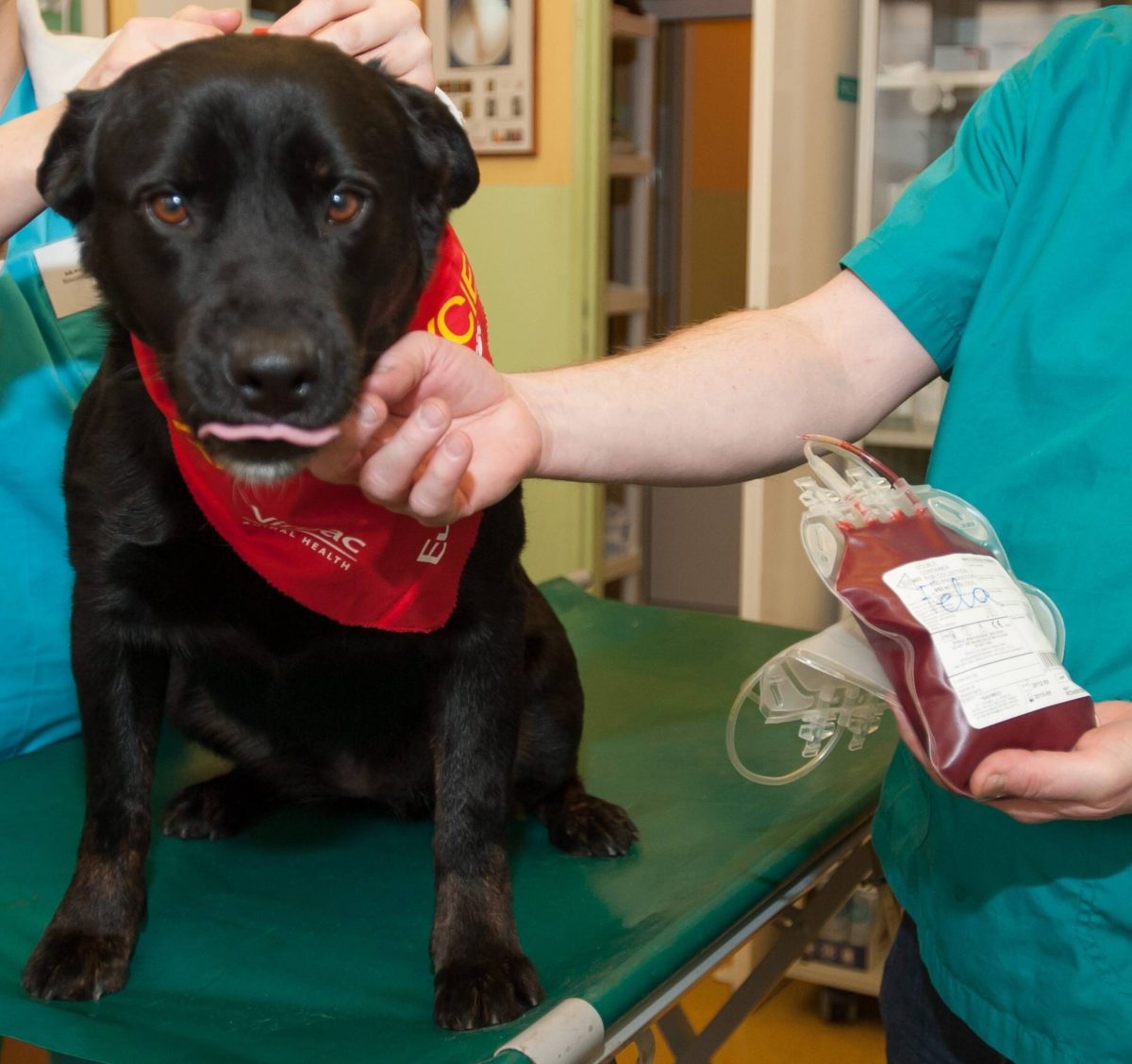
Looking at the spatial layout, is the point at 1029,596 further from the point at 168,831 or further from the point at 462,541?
the point at 168,831

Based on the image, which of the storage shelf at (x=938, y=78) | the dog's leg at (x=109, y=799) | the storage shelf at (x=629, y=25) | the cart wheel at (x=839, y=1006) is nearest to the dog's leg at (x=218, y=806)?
the dog's leg at (x=109, y=799)

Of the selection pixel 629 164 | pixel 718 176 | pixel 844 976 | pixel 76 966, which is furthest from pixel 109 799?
pixel 718 176

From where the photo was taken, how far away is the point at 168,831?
1361mm

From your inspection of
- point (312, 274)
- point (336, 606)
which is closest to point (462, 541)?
point (336, 606)

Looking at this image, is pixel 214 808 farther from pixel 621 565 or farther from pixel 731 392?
pixel 621 565

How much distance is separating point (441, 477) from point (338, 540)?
27 centimetres

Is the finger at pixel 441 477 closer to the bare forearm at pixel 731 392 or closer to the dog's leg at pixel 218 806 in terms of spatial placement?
the bare forearm at pixel 731 392

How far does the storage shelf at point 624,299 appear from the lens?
3523mm

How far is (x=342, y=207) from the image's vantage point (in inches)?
38.9

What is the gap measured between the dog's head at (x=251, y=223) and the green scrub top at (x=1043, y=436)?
1.39ft

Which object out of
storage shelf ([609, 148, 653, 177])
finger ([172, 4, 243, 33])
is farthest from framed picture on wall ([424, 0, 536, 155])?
finger ([172, 4, 243, 33])

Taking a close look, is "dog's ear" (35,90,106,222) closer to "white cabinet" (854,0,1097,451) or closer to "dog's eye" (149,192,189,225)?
"dog's eye" (149,192,189,225)

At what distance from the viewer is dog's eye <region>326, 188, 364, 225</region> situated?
979 mm

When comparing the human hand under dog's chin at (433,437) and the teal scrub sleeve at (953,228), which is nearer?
the human hand under dog's chin at (433,437)
